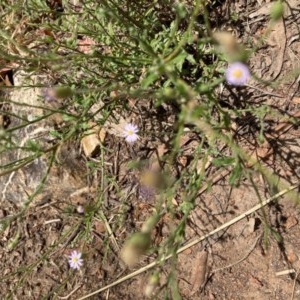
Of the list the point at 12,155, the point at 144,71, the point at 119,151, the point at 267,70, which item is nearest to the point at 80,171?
the point at 119,151

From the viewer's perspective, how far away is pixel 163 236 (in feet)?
8.55

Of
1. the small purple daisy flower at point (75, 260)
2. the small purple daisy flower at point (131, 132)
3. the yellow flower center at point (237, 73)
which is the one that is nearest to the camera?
the yellow flower center at point (237, 73)

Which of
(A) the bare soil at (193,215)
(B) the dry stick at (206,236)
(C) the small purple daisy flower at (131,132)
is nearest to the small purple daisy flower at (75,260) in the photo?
(A) the bare soil at (193,215)

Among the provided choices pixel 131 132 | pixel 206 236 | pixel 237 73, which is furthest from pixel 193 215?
pixel 237 73

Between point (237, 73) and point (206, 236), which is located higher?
point (237, 73)

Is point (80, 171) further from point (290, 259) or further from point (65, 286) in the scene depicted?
point (290, 259)

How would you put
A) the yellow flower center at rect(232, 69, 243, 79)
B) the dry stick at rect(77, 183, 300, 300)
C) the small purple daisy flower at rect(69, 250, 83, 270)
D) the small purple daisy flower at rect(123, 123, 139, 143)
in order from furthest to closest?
1. the small purple daisy flower at rect(69, 250, 83, 270)
2. the small purple daisy flower at rect(123, 123, 139, 143)
3. the dry stick at rect(77, 183, 300, 300)
4. the yellow flower center at rect(232, 69, 243, 79)

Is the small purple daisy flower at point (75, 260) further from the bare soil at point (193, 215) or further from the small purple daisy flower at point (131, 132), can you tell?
the small purple daisy flower at point (131, 132)

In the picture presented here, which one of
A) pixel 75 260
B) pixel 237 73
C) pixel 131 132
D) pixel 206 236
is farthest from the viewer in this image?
pixel 75 260

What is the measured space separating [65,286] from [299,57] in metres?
1.73

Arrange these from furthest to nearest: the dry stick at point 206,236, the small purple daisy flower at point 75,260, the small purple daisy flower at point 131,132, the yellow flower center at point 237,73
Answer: the small purple daisy flower at point 75,260 → the small purple daisy flower at point 131,132 → the dry stick at point 206,236 → the yellow flower center at point 237,73

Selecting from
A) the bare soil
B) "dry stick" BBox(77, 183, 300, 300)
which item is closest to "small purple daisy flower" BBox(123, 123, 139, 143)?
the bare soil

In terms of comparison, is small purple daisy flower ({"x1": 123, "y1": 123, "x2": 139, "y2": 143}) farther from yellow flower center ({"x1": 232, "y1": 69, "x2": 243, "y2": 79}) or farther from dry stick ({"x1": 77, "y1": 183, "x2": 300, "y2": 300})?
yellow flower center ({"x1": 232, "y1": 69, "x2": 243, "y2": 79})

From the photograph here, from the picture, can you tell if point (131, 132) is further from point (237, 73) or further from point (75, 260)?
point (237, 73)
